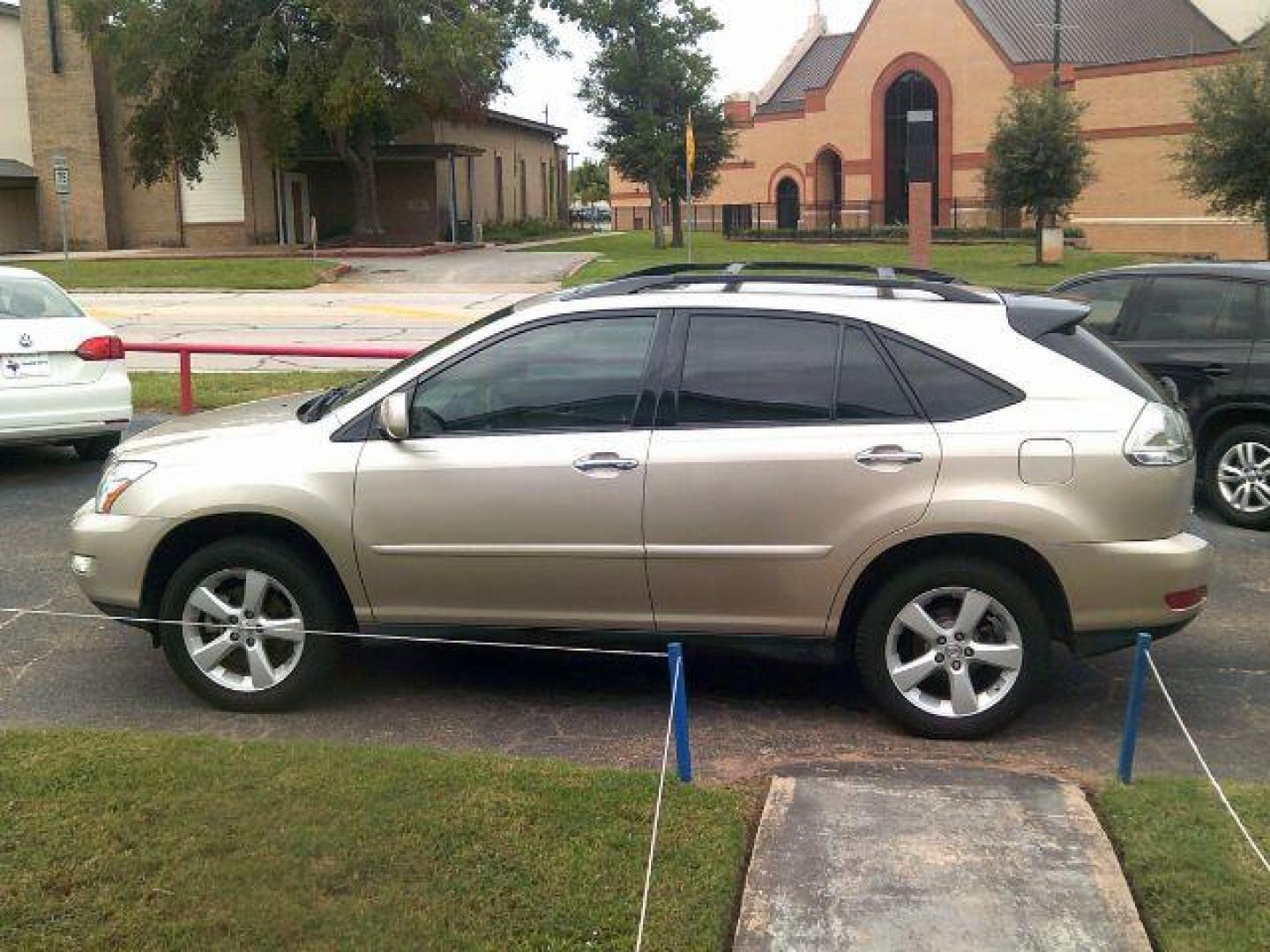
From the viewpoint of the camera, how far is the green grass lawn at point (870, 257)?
3466 centimetres

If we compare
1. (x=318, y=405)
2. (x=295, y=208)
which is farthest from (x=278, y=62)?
(x=318, y=405)

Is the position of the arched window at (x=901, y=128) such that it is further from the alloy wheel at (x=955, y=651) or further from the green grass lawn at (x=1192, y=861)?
the green grass lawn at (x=1192, y=861)

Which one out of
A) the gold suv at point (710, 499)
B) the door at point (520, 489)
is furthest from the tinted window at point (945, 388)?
the door at point (520, 489)

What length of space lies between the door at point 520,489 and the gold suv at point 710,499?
0.4 inches

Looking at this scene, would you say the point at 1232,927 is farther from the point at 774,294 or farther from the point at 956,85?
the point at 956,85

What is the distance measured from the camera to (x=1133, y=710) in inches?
174

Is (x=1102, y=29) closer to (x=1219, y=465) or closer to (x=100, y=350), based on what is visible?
(x=1219, y=465)

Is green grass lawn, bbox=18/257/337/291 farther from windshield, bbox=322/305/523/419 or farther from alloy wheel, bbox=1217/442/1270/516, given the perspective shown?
windshield, bbox=322/305/523/419

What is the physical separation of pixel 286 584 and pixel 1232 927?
3520 millimetres

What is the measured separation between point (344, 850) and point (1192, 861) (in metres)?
2.46

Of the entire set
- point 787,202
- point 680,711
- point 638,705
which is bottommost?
point 638,705

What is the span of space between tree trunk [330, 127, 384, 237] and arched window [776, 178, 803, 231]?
2521 cm

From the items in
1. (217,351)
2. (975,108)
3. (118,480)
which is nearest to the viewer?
(118,480)

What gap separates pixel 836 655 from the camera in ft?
17.2
